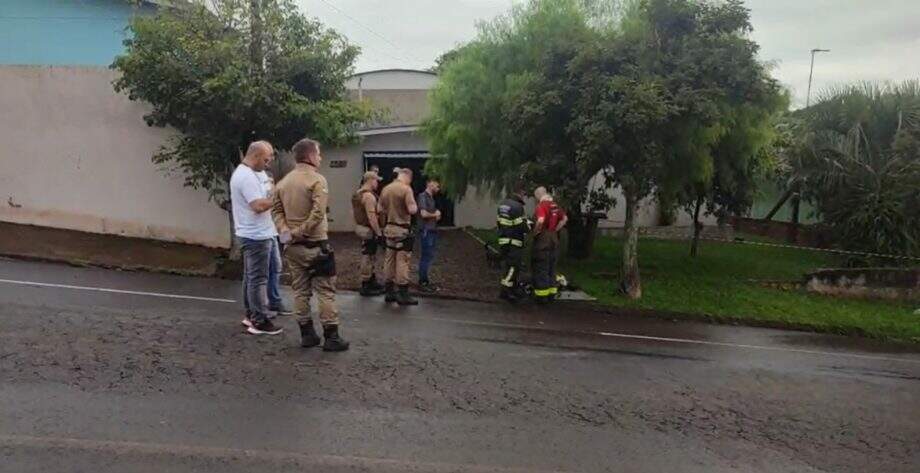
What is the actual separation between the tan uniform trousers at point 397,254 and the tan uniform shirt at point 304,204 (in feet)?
10.6

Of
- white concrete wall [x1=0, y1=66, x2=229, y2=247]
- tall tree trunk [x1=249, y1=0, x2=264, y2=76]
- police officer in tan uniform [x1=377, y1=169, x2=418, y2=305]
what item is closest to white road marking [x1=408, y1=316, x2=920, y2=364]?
police officer in tan uniform [x1=377, y1=169, x2=418, y2=305]

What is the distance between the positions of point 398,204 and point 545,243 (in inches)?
94.1

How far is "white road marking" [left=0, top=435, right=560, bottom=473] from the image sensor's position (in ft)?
14.0

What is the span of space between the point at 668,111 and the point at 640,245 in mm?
9391

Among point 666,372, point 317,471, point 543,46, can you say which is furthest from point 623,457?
point 543,46

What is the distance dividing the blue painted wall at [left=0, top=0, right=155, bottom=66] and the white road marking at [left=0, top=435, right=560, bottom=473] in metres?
17.6

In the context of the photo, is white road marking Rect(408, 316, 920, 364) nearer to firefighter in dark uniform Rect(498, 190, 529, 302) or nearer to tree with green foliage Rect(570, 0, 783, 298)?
firefighter in dark uniform Rect(498, 190, 529, 302)

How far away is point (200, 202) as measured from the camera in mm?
13695

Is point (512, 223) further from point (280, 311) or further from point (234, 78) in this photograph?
point (234, 78)

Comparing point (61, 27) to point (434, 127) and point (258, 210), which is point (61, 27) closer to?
point (434, 127)

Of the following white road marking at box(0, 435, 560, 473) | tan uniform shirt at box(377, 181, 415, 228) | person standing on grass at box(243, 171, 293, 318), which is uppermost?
tan uniform shirt at box(377, 181, 415, 228)

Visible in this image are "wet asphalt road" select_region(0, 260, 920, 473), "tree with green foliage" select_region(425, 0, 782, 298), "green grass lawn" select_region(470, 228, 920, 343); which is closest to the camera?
"wet asphalt road" select_region(0, 260, 920, 473)

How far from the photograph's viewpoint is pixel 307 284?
6449mm

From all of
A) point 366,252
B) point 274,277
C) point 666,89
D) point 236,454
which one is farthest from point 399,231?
point 236,454
